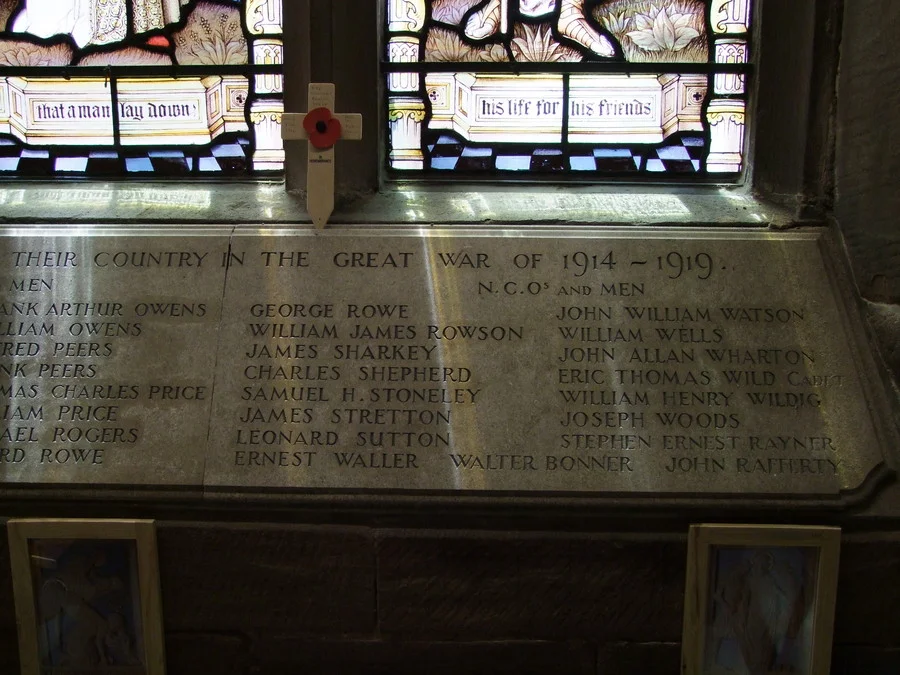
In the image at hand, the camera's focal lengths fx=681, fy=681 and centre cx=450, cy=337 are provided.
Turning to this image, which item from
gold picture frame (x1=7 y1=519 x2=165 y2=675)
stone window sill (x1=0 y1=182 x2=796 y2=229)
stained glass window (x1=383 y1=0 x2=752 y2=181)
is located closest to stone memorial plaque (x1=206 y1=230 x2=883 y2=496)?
stone window sill (x1=0 y1=182 x2=796 y2=229)

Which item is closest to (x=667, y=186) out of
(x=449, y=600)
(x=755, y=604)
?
(x=755, y=604)

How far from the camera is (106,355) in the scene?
211cm

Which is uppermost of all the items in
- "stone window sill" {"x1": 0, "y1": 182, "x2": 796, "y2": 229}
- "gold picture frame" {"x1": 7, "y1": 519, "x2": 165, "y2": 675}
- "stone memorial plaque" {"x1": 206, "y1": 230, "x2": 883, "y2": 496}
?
"stone window sill" {"x1": 0, "y1": 182, "x2": 796, "y2": 229}

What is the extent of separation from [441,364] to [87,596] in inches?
48.6

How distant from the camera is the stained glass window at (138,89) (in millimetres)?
2775

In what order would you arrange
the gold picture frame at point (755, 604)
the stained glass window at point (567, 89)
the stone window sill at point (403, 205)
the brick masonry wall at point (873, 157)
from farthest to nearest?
the stained glass window at point (567, 89) → the stone window sill at point (403, 205) → the brick masonry wall at point (873, 157) → the gold picture frame at point (755, 604)

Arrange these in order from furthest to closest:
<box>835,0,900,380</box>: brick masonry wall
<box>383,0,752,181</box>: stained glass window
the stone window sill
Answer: <box>383,0,752,181</box>: stained glass window < the stone window sill < <box>835,0,900,380</box>: brick masonry wall

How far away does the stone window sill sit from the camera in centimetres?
238

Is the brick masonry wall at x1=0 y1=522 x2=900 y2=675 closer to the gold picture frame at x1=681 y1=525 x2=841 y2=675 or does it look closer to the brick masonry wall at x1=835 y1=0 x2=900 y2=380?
the gold picture frame at x1=681 y1=525 x2=841 y2=675

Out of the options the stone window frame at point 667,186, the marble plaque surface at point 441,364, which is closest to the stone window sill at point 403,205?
the stone window frame at point 667,186

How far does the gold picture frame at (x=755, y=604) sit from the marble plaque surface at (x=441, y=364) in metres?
0.14

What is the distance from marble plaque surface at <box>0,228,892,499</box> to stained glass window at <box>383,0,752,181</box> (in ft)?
1.97

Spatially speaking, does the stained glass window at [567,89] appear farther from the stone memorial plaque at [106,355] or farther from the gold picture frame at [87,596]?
the gold picture frame at [87,596]

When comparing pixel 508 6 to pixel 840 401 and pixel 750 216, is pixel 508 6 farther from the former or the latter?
pixel 840 401
